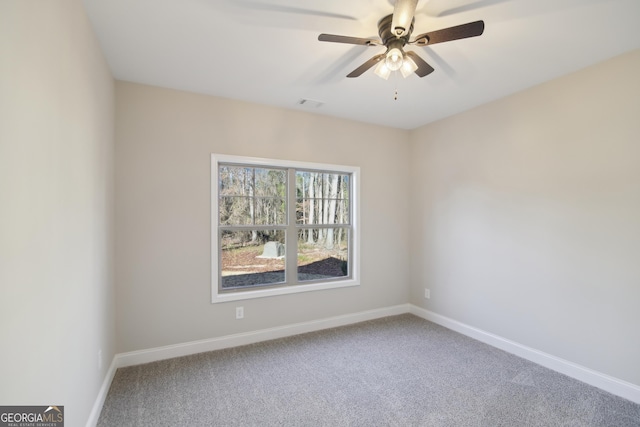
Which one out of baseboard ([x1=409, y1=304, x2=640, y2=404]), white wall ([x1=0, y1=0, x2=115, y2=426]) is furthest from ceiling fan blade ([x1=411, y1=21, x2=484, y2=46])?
baseboard ([x1=409, y1=304, x2=640, y2=404])

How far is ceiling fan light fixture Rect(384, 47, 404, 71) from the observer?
1.88 meters

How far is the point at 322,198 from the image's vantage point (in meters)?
3.93

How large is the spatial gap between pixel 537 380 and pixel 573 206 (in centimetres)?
159

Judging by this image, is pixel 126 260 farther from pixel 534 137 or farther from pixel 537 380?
pixel 534 137

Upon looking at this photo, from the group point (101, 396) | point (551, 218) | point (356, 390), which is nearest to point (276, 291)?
point (356, 390)

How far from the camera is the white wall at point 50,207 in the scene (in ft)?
3.23

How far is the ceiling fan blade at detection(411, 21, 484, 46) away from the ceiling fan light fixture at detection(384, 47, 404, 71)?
0.10 metres

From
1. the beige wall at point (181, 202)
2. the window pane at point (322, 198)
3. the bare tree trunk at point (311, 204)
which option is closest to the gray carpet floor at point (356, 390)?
the beige wall at point (181, 202)

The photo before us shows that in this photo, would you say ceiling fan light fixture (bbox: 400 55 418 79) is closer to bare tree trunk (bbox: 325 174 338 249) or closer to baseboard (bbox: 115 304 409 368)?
bare tree trunk (bbox: 325 174 338 249)

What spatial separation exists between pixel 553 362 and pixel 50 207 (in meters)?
3.97

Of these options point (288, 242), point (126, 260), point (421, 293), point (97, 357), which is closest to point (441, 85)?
point (288, 242)

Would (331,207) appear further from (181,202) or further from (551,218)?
(551,218)

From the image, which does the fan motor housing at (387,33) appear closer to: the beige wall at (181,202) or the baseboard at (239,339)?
the beige wall at (181,202)

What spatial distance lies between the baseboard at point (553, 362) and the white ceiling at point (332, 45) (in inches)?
104
